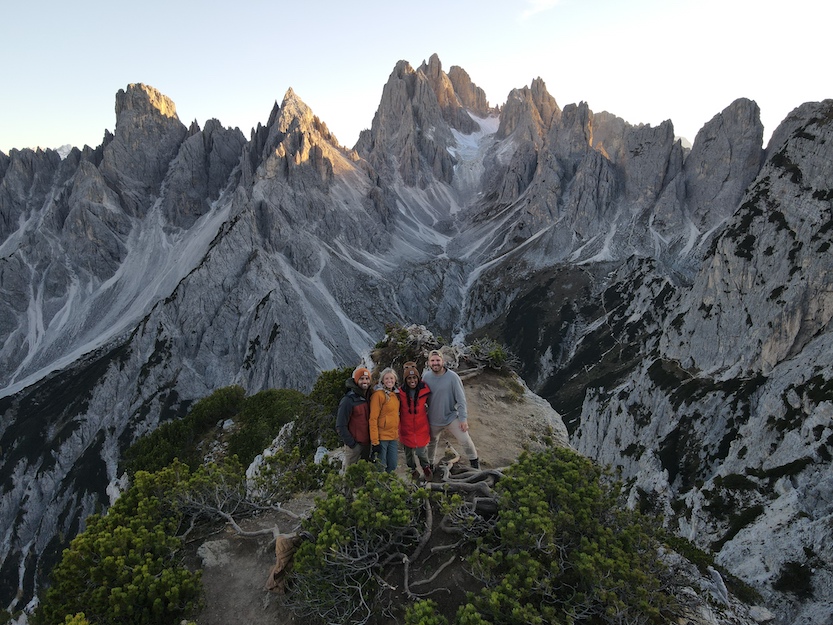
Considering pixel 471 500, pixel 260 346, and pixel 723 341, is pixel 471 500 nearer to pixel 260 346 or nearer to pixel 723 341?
pixel 723 341

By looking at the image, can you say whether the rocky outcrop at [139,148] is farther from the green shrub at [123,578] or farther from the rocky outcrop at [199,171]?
the green shrub at [123,578]

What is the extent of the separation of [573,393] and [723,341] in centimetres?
3344

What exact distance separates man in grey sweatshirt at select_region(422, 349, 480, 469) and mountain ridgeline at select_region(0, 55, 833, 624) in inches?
1368

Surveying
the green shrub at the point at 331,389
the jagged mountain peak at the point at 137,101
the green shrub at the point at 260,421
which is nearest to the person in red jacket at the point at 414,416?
the green shrub at the point at 331,389

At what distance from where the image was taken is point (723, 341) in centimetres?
6269

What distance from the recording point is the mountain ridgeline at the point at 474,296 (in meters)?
48.5

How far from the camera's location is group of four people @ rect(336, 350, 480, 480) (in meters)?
10.5

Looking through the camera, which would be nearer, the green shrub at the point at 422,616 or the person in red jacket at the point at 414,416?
the green shrub at the point at 422,616

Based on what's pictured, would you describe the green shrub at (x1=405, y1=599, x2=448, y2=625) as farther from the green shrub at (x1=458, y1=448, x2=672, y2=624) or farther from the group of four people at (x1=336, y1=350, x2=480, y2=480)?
the group of four people at (x1=336, y1=350, x2=480, y2=480)

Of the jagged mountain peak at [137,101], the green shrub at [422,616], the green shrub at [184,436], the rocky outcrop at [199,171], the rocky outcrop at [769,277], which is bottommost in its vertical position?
the green shrub at [422,616]

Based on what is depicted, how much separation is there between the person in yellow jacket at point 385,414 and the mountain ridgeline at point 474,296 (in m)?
Result: 36.3

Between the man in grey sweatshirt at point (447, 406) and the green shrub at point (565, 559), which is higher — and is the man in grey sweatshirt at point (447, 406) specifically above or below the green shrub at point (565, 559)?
above

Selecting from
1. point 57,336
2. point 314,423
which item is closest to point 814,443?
point 314,423

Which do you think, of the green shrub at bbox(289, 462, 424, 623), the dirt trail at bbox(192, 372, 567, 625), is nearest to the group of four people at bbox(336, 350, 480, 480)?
the dirt trail at bbox(192, 372, 567, 625)
